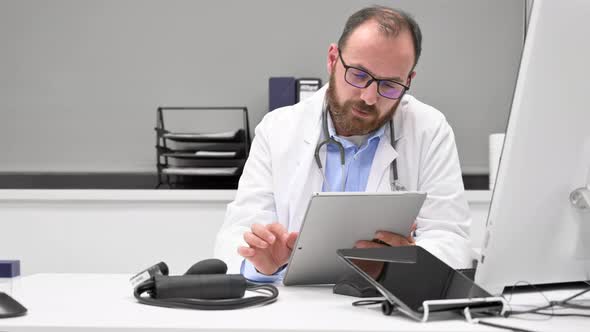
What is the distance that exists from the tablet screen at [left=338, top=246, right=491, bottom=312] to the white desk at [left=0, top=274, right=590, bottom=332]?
48 millimetres

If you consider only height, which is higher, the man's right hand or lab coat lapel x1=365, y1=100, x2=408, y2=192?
lab coat lapel x1=365, y1=100, x2=408, y2=192

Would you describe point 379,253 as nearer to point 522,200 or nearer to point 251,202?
point 522,200

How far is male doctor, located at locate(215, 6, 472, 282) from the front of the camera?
1.89 metres

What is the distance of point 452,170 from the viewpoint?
2043 mm

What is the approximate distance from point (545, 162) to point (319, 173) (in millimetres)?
1056

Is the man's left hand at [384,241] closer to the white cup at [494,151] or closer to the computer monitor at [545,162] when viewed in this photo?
the computer monitor at [545,162]

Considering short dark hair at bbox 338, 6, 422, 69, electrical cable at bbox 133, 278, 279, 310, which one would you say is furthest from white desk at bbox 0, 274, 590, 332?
short dark hair at bbox 338, 6, 422, 69

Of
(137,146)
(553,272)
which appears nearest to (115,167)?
(137,146)

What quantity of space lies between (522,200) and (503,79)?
2142 millimetres

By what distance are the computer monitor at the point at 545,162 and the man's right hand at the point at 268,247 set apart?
48cm

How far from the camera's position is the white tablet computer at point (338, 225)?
52.4 inches

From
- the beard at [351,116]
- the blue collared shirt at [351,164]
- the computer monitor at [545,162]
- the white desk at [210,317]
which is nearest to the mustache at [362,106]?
A: the beard at [351,116]

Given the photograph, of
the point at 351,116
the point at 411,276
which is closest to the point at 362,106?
the point at 351,116

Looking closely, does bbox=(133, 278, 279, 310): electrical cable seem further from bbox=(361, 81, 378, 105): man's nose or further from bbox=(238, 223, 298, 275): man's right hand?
bbox=(361, 81, 378, 105): man's nose
